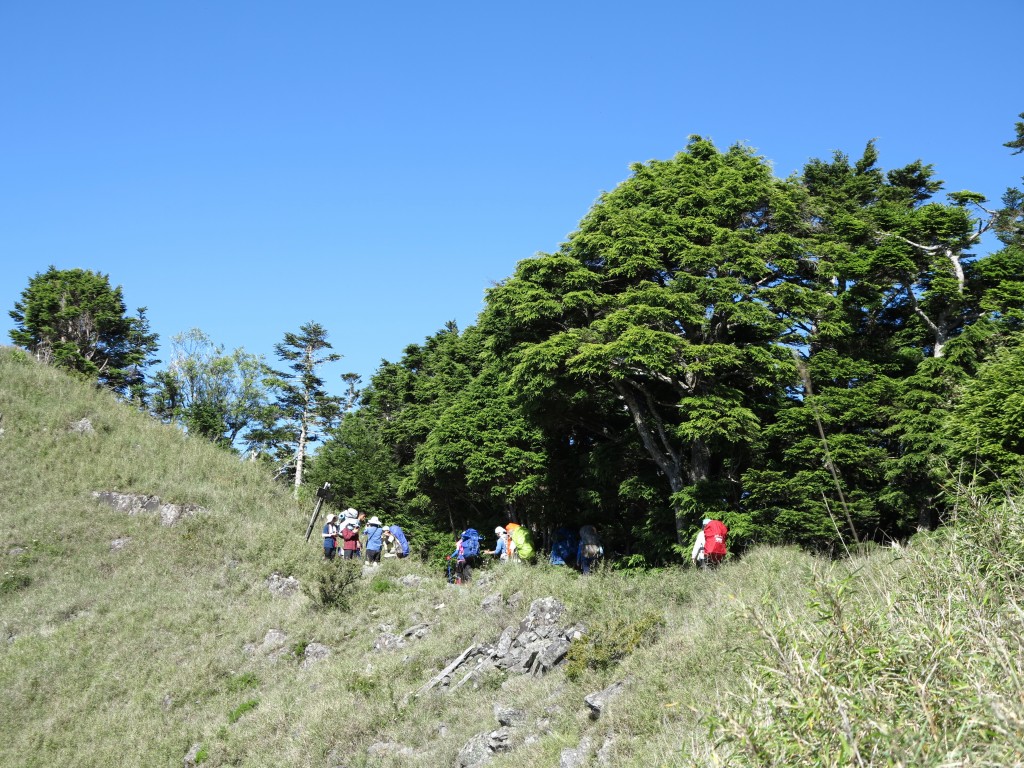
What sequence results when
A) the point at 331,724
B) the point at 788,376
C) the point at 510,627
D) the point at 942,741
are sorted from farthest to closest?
the point at 788,376 → the point at 510,627 → the point at 331,724 → the point at 942,741

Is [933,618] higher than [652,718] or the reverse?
higher

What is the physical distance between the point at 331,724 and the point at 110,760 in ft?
16.3

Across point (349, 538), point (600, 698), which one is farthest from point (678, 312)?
point (349, 538)

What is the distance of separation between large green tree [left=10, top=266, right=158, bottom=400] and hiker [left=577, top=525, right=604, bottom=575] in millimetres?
43299

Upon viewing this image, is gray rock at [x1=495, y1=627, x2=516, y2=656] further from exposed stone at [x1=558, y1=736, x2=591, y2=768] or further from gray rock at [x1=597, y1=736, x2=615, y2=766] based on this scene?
gray rock at [x1=597, y1=736, x2=615, y2=766]

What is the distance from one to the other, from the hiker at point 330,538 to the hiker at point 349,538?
34cm

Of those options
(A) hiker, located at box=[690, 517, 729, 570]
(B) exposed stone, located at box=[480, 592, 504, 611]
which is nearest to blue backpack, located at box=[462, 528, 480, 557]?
(B) exposed stone, located at box=[480, 592, 504, 611]

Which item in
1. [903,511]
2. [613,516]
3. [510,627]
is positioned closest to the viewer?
[510,627]

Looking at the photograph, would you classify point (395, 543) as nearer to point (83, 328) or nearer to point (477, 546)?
point (477, 546)

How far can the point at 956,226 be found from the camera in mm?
17625

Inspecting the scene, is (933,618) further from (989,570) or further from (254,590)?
(254,590)

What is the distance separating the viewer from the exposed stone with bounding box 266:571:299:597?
2050cm

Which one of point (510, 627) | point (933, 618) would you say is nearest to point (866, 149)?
point (510, 627)

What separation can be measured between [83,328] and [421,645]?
49.5m
